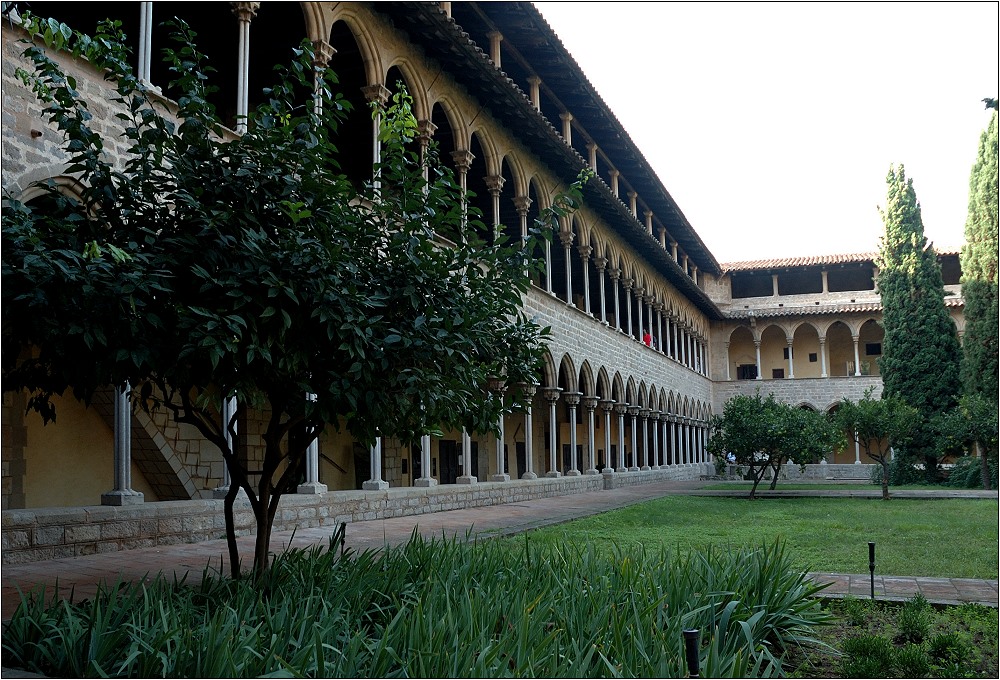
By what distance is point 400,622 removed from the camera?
4.55 metres

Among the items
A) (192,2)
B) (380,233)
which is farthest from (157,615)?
(192,2)

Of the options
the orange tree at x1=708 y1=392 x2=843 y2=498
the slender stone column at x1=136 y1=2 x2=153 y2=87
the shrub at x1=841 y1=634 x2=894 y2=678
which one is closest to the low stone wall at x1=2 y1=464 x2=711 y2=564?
the slender stone column at x1=136 y1=2 x2=153 y2=87

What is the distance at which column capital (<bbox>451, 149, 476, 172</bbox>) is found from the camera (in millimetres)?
17141

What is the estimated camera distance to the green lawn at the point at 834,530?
932 cm

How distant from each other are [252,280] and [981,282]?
28.4m

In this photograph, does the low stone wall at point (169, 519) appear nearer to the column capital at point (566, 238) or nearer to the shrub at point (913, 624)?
the shrub at point (913, 624)

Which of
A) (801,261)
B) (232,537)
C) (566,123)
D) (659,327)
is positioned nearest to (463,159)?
(566,123)

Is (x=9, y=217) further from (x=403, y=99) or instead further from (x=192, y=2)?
(x=192, y=2)

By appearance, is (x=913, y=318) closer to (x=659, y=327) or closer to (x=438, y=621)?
(x=659, y=327)

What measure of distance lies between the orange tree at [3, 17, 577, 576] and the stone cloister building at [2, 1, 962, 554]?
106cm

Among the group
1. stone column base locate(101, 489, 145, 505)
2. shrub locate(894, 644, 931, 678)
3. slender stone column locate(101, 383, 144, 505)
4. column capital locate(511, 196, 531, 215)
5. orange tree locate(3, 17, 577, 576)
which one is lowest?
A: shrub locate(894, 644, 931, 678)

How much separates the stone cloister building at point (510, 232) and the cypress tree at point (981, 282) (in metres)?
9.73

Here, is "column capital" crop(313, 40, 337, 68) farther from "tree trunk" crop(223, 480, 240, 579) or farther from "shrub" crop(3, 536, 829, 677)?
"shrub" crop(3, 536, 829, 677)

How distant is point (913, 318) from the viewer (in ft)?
105
